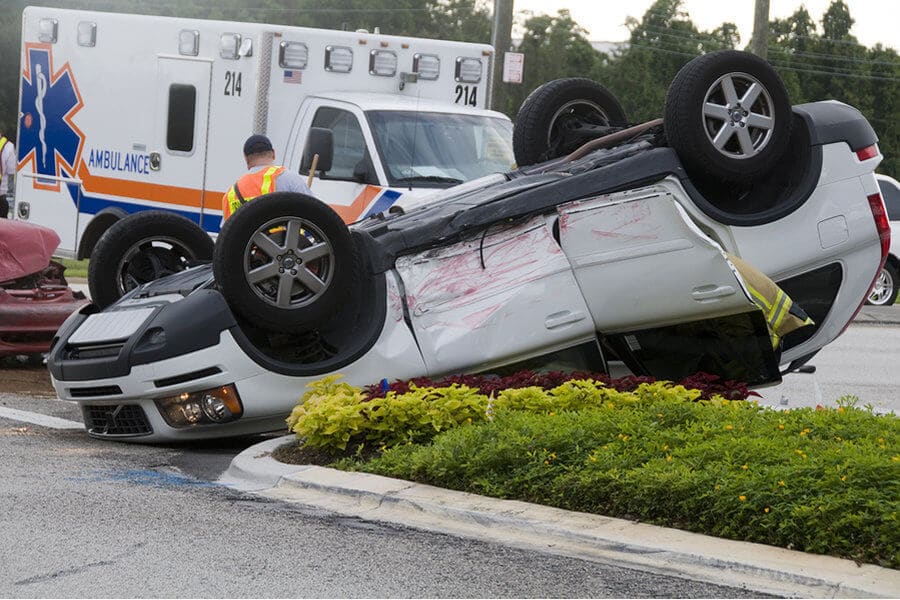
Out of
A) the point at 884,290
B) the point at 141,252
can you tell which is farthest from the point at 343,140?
the point at 884,290

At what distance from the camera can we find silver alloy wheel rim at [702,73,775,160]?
878 centimetres

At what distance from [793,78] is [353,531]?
126ft

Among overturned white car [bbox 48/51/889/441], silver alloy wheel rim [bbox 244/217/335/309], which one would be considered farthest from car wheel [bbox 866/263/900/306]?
silver alloy wheel rim [bbox 244/217/335/309]

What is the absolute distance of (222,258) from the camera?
8.18 metres

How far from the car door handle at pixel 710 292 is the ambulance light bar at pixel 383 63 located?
23.7ft

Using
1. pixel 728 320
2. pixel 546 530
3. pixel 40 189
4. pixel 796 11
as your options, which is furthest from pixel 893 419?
pixel 796 11

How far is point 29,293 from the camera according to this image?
11.9 m

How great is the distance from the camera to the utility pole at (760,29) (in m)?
22.8

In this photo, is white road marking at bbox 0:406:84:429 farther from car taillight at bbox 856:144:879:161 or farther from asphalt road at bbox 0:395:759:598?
car taillight at bbox 856:144:879:161

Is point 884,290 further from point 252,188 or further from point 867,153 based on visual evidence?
point 252,188

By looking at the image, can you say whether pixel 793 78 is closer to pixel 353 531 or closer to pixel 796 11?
pixel 796 11

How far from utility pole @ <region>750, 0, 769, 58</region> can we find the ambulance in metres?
8.49

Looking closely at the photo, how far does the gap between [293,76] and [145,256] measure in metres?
5.26

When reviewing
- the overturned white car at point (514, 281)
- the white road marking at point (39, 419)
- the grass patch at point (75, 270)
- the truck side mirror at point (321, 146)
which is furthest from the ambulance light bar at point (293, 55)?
the grass patch at point (75, 270)
